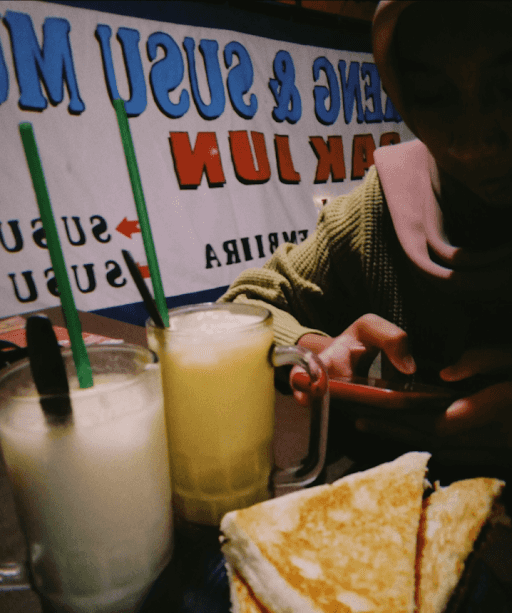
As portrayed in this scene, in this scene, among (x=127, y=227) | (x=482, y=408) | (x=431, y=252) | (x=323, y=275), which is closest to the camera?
(x=482, y=408)

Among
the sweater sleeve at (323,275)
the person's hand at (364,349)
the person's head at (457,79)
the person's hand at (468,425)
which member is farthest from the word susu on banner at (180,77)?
the person's hand at (468,425)

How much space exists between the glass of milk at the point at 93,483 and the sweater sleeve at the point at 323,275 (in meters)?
0.69

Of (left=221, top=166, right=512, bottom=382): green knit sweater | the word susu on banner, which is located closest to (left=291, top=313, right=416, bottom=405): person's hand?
(left=221, top=166, right=512, bottom=382): green knit sweater

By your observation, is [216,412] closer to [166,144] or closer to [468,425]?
[468,425]

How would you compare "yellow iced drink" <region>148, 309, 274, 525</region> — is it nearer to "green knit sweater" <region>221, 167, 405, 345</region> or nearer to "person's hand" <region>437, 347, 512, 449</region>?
"person's hand" <region>437, 347, 512, 449</region>

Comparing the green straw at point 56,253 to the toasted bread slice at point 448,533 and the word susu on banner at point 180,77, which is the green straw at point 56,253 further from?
the word susu on banner at point 180,77

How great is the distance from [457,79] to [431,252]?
1.41ft

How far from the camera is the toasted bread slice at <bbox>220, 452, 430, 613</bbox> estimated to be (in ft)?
1.47

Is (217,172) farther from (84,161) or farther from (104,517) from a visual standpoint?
(104,517)

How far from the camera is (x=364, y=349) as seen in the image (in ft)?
2.83

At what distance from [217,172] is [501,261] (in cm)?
251

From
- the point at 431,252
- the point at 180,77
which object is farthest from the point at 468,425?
the point at 180,77

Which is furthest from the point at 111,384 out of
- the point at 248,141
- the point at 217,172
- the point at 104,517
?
the point at 248,141

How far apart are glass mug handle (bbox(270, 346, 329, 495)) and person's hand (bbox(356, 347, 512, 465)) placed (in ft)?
0.46
